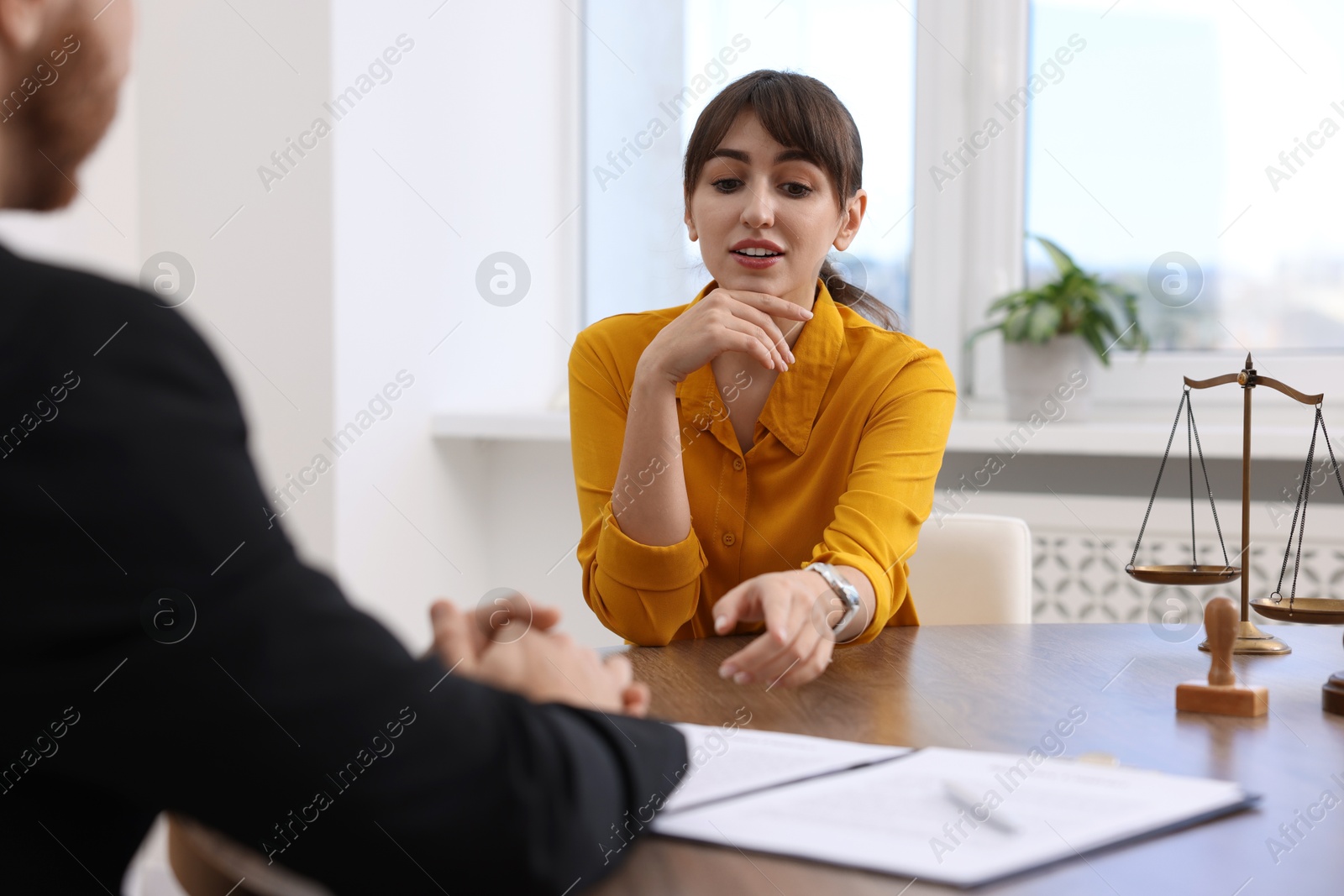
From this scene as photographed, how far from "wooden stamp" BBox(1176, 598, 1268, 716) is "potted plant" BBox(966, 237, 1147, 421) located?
5.15ft

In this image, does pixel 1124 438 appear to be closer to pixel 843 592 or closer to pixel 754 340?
pixel 754 340

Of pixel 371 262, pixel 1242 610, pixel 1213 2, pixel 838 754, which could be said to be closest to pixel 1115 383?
pixel 1213 2

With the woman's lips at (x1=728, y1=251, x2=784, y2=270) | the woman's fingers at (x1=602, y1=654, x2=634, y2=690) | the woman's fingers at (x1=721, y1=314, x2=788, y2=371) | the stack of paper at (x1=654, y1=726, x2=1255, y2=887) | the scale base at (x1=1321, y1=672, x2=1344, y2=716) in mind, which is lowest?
the scale base at (x1=1321, y1=672, x2=1344, y2=716)

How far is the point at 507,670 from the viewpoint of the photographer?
0.72 m

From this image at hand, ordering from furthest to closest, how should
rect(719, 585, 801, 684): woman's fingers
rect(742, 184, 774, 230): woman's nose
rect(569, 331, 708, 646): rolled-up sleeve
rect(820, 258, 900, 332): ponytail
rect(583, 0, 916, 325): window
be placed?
1. rect(583, 0, 916, 325): window
2. rect(820, 258, 900, 332): ponytail
3. rect(742, 184, 774, 230): woman's nose
4. rect(569, 331, 708, 646): rolled-up sleeve
5. rect(719, 585, 801, 684): woman's fingers

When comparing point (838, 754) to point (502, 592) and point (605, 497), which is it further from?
point (502, 592)

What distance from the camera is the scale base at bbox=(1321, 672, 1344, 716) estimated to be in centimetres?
99

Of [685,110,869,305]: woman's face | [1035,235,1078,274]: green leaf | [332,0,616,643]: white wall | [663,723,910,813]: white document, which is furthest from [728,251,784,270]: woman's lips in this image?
[332,0,616,643]: white wall

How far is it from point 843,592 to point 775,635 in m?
0.30

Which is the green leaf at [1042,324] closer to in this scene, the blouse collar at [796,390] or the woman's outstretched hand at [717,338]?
the blouse collar at [796,390]

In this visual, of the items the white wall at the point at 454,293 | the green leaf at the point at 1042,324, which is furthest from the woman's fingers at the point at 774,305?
the white wall at the point at 454,293

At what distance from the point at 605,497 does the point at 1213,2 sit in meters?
1.95

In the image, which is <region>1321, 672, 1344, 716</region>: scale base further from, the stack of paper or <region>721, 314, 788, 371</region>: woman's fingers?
<region>721, 314, 788, 371</region>: woman's fingers

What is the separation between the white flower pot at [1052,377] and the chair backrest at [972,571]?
968mm
